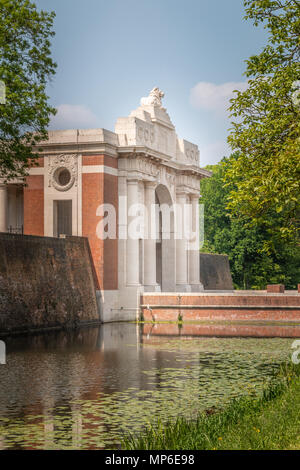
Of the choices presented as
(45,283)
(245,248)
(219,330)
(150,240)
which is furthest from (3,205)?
(245,248)

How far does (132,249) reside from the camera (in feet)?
128

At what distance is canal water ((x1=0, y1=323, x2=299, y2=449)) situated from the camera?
36.6 ft

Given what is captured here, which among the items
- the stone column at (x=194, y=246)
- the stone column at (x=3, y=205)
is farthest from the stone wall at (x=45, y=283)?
the stone column at (x=194, y=246)

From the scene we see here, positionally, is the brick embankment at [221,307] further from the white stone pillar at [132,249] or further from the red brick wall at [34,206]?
the red brick wall at [34,206]

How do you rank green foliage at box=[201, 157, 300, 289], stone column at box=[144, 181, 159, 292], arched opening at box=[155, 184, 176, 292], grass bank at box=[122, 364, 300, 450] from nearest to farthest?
grass bank at box=[122, 364, 300, 450] < stone column at box=[144, 181, 159, 292] < arched opening at box=[155, 184, 176, 292] < green foliage at box=[201, 157, 300, 289]

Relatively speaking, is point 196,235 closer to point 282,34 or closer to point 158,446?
point 282,34

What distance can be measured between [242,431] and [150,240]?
32.6 m

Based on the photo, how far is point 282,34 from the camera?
17375 millimetres

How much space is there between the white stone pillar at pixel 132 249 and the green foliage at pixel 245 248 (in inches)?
721

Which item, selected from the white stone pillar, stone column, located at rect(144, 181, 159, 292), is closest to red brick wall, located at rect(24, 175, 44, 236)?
the white stone pillar

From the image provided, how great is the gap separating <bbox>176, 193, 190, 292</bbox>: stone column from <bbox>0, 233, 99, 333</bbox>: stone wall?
11.1 m

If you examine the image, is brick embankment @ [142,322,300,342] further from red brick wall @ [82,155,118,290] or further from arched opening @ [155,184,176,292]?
arched opening @ [155,184,176,292]

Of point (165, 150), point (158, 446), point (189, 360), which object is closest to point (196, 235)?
point (165, 150)

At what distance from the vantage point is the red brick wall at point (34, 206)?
126ft
